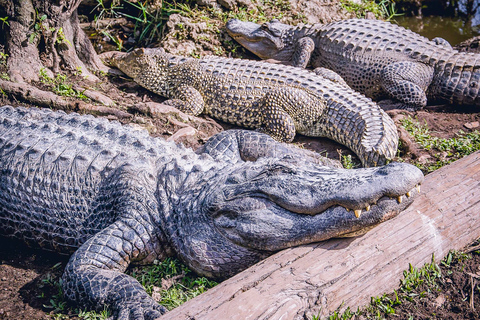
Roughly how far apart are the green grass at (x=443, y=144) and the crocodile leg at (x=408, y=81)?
64 cm

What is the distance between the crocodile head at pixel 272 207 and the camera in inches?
95.3

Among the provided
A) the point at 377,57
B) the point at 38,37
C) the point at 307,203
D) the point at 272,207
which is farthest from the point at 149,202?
the point at 377,57

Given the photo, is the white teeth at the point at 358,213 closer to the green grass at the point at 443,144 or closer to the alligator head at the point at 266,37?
the green grass at the point at 443,144

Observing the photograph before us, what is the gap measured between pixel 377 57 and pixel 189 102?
280 cm

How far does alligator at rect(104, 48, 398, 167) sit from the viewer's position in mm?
5066

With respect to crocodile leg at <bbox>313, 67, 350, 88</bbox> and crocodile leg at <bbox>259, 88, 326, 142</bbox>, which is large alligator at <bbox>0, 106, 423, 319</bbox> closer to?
crocodile leg at <bbox>259, 88, 326, 142</bbox>

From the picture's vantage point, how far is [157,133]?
4977 mm

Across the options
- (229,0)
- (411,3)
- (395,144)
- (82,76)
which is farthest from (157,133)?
(411,3)

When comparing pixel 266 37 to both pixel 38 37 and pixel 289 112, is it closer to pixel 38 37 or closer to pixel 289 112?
pixel 289 112

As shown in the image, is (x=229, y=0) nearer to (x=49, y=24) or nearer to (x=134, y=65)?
(x=134, y=65)

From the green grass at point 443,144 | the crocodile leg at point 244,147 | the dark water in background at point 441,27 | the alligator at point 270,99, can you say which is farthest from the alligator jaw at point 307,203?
the dark water in background at point 441,27

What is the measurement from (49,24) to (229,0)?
3.44m

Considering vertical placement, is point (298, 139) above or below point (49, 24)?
below

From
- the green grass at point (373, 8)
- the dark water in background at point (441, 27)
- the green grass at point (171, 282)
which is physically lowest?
the green grass at point (171, 282)
